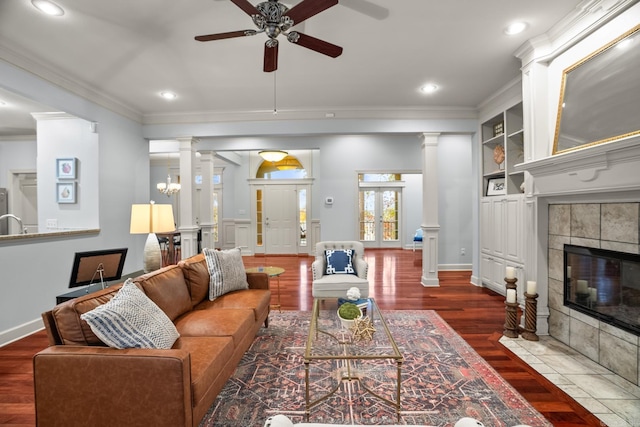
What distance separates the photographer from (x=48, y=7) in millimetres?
2396

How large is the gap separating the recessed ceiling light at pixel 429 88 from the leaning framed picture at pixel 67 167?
4628mm

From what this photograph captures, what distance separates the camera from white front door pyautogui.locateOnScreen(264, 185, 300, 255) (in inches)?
343

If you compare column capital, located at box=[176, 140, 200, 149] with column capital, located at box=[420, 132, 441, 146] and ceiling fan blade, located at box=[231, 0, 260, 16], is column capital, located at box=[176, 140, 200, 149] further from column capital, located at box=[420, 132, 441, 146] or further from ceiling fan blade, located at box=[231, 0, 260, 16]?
column capital, located at box=[420, 132, 441, 146]

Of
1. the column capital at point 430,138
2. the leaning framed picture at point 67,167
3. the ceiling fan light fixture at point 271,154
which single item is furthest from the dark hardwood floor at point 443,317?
the ceiling fan light fixture at point 271,154

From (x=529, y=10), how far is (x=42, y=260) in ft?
17.1

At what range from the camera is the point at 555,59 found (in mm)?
2896

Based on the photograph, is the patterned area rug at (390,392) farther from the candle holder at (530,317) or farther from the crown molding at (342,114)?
the crown molding at (342,114)

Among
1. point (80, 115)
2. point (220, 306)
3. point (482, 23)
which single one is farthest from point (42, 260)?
point (482, 23)

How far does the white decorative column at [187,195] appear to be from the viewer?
5.04m

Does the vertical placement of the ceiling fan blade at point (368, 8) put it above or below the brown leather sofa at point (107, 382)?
above

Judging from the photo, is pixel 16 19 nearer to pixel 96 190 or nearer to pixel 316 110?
pixel 96 190

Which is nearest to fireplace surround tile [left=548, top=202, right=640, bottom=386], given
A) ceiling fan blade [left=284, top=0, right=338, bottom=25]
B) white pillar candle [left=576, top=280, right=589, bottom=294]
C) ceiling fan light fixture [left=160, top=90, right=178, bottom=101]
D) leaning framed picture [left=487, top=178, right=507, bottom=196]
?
white pillar candle [left=576, top=280, right=589, bottom=294]

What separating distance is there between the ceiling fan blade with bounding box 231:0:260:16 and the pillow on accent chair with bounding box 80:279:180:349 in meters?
1.84

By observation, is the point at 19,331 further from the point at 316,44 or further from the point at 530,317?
the point at 530,317
